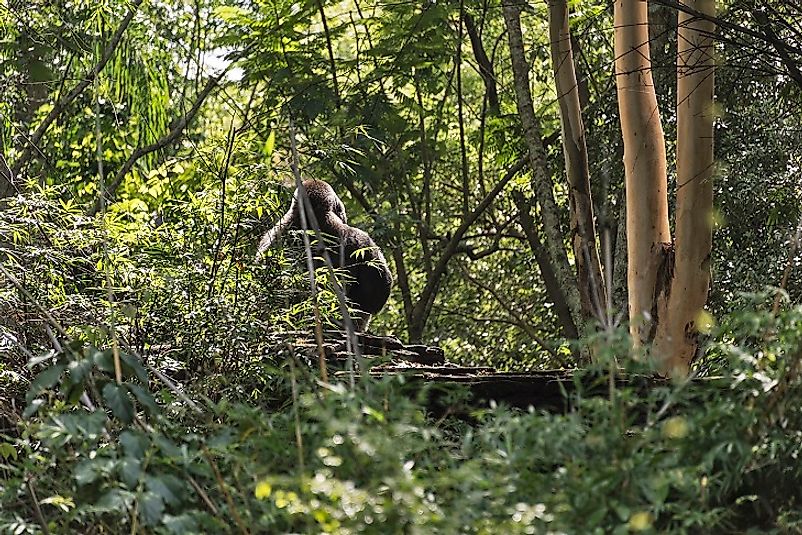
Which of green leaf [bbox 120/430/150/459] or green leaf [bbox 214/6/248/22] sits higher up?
green leaf [bbox 214/6/248/22]

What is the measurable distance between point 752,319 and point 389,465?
840 mm

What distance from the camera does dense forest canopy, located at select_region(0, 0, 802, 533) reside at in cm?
229

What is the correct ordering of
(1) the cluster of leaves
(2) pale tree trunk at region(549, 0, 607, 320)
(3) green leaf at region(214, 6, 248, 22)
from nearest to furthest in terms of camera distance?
(1) the cluster of leaves
(2) pale tree trunk at region(549, 0, 607, 320)
(3) green leaf at region(214, 6, 248, 22)

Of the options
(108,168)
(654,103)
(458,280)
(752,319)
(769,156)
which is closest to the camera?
(752,319)

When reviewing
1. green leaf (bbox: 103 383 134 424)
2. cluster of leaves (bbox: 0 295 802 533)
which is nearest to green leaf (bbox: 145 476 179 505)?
cluster of leaves (bbox: 0 295 802 533)

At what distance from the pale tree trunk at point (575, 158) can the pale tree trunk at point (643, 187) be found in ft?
1.14

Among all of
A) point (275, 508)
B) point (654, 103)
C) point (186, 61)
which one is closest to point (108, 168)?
point (186, 61)

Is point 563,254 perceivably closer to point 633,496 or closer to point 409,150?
point 409,150

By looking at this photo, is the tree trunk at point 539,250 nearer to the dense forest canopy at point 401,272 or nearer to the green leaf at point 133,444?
the dense forest canopy at point 401,272

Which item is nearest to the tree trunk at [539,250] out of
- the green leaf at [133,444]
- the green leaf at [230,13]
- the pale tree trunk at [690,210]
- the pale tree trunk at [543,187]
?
the pale tree trunk at [543,187]

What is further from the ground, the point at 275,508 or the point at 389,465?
the point at 389,465

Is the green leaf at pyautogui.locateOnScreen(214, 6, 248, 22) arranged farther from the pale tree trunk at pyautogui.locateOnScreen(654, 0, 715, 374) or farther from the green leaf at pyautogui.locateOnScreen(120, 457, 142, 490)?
the green leaf at pyautogui.locateOnScreen(120, 457, 142, 490)

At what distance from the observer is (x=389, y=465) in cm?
209

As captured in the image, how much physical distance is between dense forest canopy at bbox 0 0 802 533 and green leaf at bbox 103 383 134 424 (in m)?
0.01
